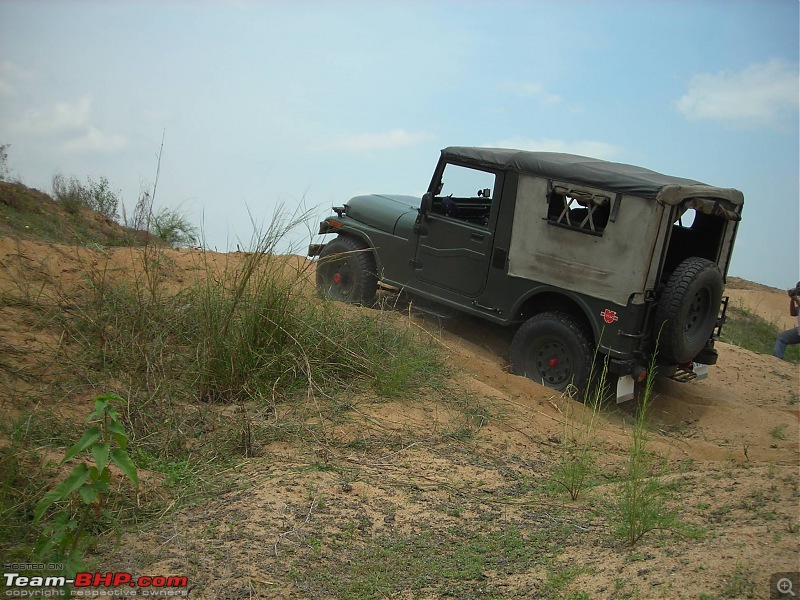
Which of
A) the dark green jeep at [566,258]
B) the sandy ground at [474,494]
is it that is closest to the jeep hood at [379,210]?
the dark green jeep at [566,258]

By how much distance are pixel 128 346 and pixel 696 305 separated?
4.66 meters

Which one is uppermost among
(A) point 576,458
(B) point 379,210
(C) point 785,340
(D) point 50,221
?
(B) point 379,210

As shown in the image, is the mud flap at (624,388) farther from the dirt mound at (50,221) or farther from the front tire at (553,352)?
the dirt mound at (50,221)

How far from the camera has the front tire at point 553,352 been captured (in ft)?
21.3

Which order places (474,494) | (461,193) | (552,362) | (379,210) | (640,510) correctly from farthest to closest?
1. (379,210)
2. (461,193)
3. (552,362)
4. (474,494)
5. (640,510)

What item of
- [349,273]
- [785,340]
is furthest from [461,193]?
[785,340]

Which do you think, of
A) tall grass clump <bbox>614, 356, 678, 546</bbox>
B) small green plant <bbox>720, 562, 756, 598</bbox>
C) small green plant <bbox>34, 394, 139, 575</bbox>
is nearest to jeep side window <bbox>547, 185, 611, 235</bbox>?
tall grass clump <bbox>614, 356, 678, 546</bbox>

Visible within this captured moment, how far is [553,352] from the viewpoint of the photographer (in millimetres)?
6781

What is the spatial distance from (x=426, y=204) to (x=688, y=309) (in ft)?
8.65

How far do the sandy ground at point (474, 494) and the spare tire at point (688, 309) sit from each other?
0.77 meters

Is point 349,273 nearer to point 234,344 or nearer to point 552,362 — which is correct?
point 552,362

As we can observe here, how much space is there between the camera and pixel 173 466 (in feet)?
13.3

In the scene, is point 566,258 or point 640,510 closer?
point 640,510

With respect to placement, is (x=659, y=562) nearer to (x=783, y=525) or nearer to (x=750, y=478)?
(x=783, y=525)
